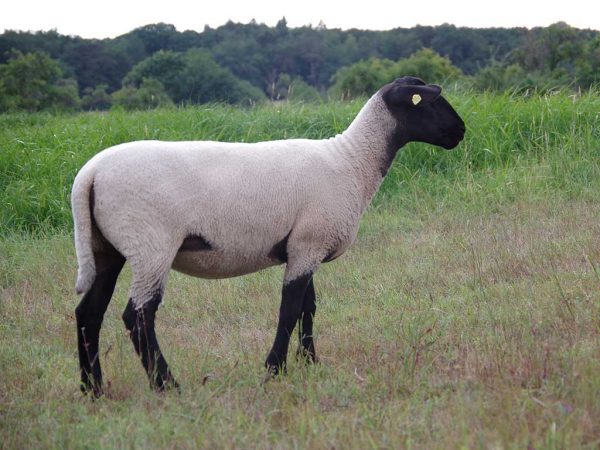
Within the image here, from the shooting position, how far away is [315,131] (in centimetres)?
1179

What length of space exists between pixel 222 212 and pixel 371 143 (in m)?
1.29

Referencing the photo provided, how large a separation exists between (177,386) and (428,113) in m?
2.47

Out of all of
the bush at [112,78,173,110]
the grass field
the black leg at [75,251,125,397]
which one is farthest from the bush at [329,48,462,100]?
the black leg at [75,251,125,397]

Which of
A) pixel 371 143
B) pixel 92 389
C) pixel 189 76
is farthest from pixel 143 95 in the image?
pixel 92 389

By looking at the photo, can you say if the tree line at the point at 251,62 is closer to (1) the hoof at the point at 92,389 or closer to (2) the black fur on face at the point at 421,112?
(2) the black fur on face at the point at 421,112

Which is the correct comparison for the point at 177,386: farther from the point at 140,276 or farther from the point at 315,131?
the point at 315,131

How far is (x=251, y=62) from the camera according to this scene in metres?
46.3

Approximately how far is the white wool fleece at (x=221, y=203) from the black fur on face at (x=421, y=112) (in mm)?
131

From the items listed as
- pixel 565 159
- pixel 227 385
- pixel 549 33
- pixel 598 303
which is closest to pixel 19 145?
pixel 565 159

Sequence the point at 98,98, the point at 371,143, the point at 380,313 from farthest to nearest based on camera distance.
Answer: the point at 98,98 → the point at 380,313 → the point at 371,143

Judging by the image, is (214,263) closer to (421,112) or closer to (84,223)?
(84,223)

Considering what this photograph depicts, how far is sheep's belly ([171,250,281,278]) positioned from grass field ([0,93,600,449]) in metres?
0.59

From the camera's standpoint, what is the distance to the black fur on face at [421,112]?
5445 mm

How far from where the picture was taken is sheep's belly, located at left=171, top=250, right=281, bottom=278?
4.85m
